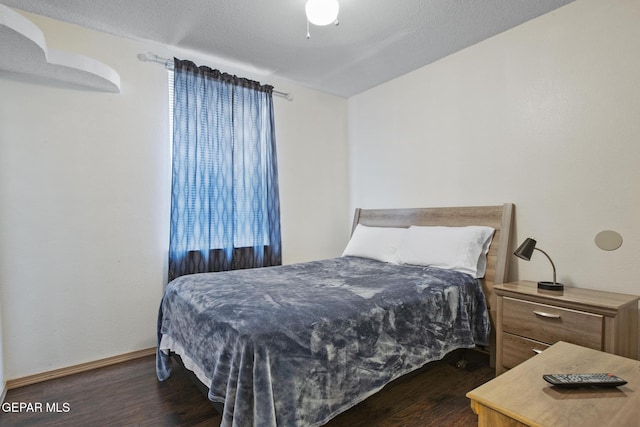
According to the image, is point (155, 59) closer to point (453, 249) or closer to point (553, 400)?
point (453, 249)

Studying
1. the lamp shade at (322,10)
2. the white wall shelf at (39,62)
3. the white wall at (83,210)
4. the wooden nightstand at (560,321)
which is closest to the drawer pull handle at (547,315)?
the wooden nightstand at (560,321)

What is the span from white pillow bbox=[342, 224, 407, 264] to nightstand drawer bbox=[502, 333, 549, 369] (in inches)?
40.6

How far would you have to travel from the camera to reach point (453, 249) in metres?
2.53

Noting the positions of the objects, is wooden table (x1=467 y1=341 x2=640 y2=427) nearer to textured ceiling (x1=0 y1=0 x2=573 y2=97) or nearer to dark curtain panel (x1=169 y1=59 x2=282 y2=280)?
textured ceiling (x1=0 y1=0 x2=573 y2=97)

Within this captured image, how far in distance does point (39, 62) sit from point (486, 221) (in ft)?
10.9

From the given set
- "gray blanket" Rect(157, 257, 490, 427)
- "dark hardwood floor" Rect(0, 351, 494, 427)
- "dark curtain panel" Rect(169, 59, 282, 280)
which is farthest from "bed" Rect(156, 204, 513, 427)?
"dark curtain panel" Rect(169, 59, 282, 280)

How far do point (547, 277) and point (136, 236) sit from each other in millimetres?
3169

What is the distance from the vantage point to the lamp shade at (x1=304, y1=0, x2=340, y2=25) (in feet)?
6.40

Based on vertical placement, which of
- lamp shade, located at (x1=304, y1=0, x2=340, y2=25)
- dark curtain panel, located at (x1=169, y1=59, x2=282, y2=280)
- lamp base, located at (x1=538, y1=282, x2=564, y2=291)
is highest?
lamp shade, located at (x1=304, y1=0, x2=340, y2=25)

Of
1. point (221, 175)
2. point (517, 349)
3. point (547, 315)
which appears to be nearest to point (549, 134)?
point (547, 315)

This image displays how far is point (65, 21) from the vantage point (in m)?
2.35

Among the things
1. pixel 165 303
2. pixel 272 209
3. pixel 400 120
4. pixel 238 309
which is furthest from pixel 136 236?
pixel 400 120

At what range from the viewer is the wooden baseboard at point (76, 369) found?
7.16ft

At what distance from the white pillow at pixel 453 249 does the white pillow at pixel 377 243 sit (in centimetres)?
20
